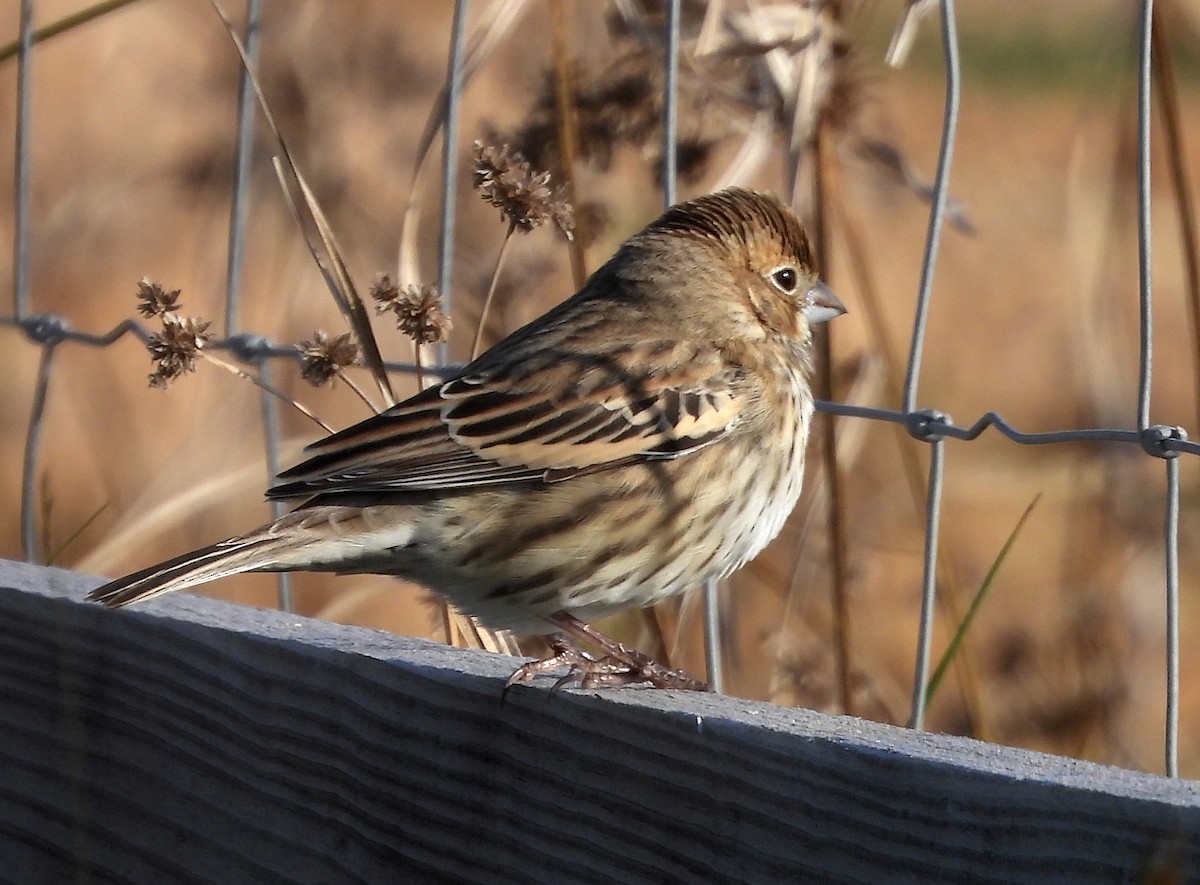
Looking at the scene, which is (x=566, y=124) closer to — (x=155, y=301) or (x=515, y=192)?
(x=515, y=192)

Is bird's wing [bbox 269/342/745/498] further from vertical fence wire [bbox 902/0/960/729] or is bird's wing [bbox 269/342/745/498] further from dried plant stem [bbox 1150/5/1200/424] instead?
dried plant stem [bbox 1150/5/1200/424]

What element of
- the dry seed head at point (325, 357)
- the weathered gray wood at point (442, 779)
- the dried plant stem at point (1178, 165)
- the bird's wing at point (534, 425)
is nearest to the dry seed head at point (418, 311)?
the dry seed head at point (325, 357)

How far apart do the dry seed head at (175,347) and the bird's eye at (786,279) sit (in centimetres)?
113

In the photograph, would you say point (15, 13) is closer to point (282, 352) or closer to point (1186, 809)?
point (282, 352)

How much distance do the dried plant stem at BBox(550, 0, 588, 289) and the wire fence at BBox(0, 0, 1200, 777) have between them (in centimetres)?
18

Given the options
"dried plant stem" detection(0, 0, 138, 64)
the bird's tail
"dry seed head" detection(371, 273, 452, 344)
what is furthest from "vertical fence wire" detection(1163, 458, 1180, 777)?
"dried plant stem" detection(0, 0, 138, 64)

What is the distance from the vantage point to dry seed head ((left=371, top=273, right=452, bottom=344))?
259 cm

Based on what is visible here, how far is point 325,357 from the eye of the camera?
2645 mm

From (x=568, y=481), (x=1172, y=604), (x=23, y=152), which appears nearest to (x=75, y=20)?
(x=23, y=152)

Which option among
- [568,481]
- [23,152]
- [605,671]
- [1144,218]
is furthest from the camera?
[23,152]

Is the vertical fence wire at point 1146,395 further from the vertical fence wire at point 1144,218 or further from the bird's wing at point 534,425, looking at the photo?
the bird's wing at point 534,425

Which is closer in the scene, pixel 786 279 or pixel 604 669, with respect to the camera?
pixel 604 669

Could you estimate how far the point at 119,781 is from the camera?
2.36 metres

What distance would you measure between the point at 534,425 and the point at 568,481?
4.7 inches
